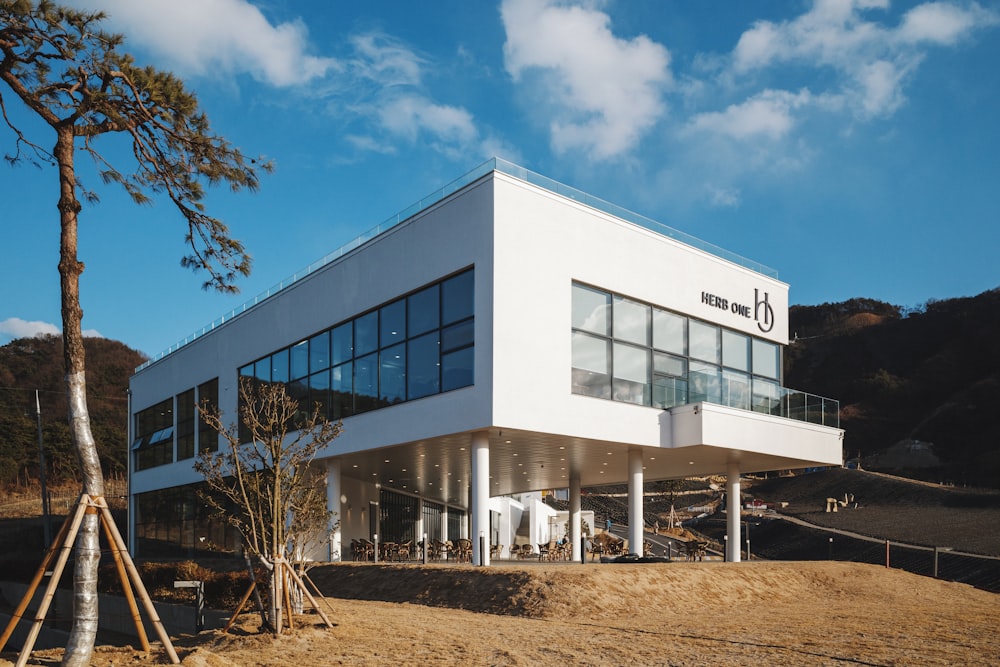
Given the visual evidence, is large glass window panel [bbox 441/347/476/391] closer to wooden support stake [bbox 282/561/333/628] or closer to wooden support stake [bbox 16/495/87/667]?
wooden support stake [bbox 282/561/333/628]

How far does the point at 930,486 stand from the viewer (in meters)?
66.1

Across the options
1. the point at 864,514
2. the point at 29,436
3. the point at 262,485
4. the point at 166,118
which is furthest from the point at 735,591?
the point at 29,436

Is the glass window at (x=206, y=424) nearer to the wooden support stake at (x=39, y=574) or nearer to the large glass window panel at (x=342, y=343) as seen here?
the large glass window panel at (x=342, y=343)

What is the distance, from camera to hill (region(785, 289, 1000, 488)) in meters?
82.8

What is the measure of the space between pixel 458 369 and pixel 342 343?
19.6 ft

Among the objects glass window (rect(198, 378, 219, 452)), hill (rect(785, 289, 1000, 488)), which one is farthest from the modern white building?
hill (rect(785, 289, 1000, 488))

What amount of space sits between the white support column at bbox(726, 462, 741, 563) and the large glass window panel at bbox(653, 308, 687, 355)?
5807 millimetres

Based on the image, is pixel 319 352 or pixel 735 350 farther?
pixel 319 352

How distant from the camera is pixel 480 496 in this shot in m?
21.2

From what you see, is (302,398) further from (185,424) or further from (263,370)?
(185,424)


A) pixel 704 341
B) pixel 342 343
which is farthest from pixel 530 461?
pixel 342 343

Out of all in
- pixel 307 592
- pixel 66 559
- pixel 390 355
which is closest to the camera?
pixel 66 559

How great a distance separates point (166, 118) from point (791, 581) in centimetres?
1784

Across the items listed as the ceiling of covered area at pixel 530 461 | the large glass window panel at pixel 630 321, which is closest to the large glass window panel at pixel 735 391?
the ceiling of covered area at pixel 530 461
